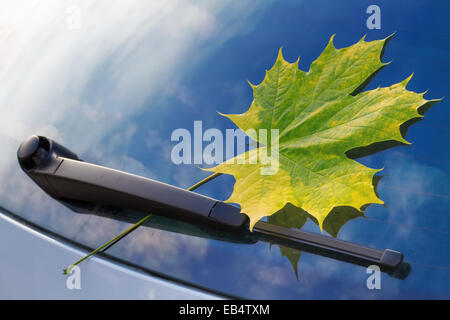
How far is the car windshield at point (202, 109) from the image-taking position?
1.08 metres

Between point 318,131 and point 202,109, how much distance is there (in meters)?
0.45

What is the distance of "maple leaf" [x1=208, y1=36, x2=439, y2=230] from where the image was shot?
97 centimetres

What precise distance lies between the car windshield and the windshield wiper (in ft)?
0.08

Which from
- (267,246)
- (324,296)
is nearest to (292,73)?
(267,246)

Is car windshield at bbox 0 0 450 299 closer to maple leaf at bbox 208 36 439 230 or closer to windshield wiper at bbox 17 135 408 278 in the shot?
windshield wiper at bbox 17 135 408 278

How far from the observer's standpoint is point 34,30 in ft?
6.12

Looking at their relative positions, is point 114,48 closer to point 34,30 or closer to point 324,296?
point 34,30

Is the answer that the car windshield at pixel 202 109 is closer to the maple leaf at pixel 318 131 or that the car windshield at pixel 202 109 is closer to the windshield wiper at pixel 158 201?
the windshield wiper at pixel 158 201

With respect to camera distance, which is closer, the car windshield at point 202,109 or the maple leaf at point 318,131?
the maple leaf at point 318,131

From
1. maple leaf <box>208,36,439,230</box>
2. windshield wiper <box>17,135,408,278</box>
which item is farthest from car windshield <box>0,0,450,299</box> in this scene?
maple leaf <box>208,36,439,230</box>

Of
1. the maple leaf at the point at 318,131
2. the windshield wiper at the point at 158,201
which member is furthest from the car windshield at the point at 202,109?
the maple leaf at the point at 318,131

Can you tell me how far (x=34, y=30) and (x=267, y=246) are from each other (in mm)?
1351

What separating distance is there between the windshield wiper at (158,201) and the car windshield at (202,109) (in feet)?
0.08

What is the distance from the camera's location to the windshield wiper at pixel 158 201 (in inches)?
41.8
